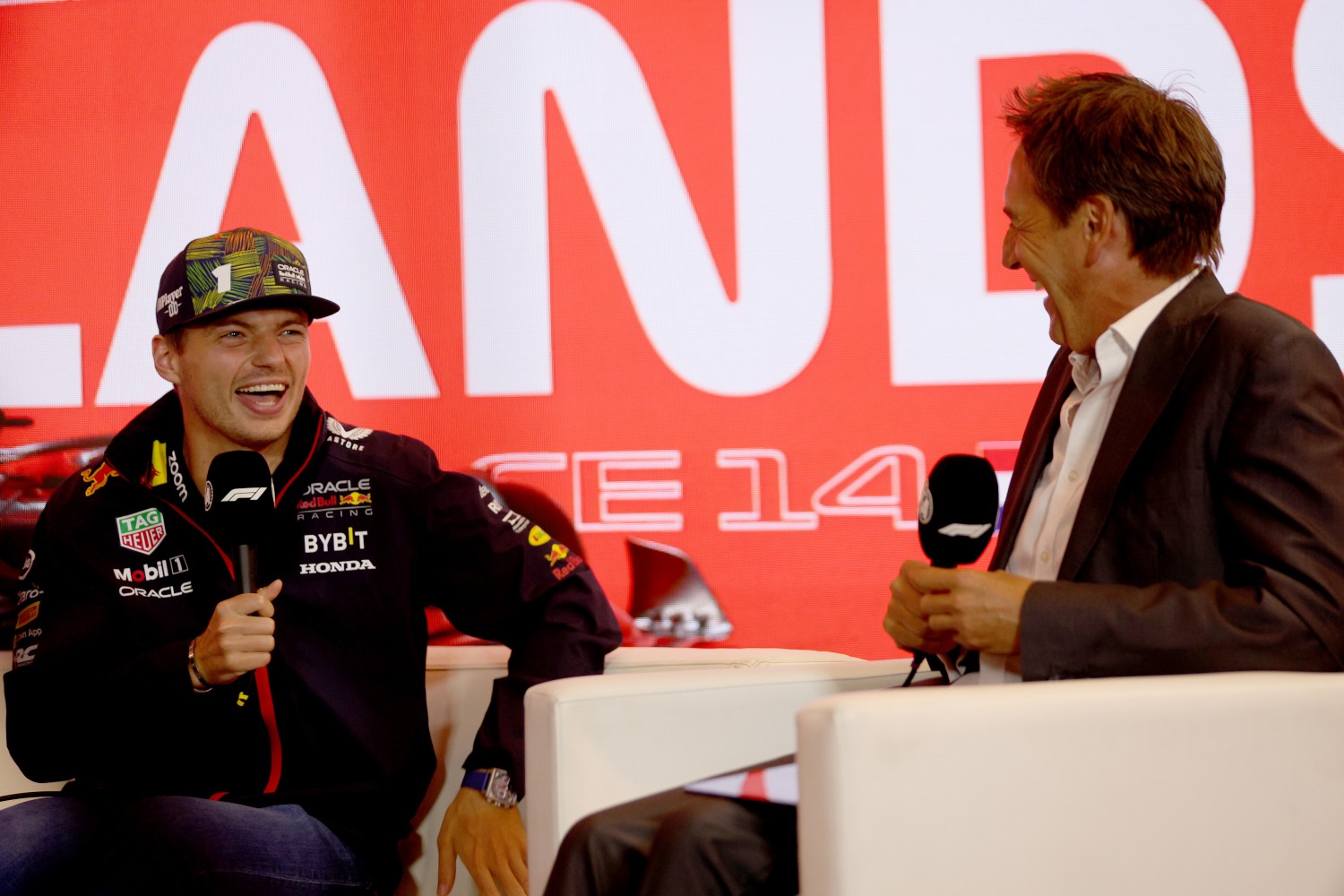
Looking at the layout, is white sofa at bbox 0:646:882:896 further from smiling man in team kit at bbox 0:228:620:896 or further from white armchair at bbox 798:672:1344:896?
white armchair at bbox 798:672:1344:896

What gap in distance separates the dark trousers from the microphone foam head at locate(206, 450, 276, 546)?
22.7 inches

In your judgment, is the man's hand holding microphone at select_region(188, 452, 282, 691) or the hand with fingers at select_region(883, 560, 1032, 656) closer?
the hand with fingers at select_region(883, 560, 1032, 656)

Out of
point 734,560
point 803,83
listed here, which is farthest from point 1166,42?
point 734,560

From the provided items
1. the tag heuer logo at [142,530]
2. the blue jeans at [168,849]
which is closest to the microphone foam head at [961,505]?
the blue jeans at [168,849]

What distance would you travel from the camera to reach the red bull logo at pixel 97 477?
6.82 feet

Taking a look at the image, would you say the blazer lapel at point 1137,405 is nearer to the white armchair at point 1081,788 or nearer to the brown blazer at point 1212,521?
the brown blazer at point 1212,521

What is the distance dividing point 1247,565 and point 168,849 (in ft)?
4.53

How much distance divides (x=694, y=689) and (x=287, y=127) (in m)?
2.18

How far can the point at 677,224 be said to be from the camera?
3166 mm

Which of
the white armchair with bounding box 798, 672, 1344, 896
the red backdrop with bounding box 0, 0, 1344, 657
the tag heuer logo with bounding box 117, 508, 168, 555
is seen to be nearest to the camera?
the white armchair with bounding box 798, 672, 1344, 896

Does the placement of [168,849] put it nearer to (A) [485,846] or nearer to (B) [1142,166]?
(A) [485,846]

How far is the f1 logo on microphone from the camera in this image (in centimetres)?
171

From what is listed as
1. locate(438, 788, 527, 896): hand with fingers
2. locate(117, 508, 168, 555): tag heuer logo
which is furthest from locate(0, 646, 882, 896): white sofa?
locate(117, 508, 168, 555): tag heuer logo

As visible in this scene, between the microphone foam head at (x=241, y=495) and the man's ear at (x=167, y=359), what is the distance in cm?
45
